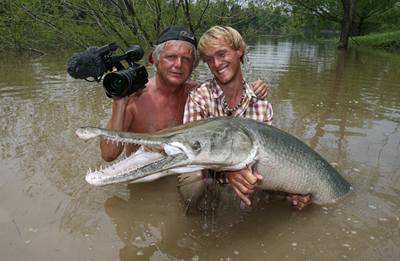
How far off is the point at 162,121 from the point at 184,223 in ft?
3.29

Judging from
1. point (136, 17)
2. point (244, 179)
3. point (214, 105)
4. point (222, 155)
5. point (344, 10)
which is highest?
point (344, 10)

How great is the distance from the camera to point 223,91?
10.6 feet

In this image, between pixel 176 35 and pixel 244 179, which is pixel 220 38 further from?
pixel 244 179

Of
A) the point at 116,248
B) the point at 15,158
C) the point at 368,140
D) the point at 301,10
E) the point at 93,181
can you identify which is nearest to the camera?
the point at 93,181

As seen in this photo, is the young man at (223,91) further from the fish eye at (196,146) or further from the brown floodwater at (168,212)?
the fish eye at (196,146)

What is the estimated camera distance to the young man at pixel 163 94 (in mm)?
3266

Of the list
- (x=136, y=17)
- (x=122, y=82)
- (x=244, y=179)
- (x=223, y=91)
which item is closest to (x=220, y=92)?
(x=223, y=91)

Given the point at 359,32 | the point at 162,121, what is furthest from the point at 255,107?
A: the point at 359,32

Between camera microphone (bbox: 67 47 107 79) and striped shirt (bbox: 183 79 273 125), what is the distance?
77 cm

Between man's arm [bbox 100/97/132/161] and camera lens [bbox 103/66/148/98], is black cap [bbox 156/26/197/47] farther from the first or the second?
man's arm [bbox 100/97/132/161]

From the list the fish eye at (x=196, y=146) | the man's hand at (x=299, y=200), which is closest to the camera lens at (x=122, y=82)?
the fish eye at (x=196, y=146)

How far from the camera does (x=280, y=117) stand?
6.24m

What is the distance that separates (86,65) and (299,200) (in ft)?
6.32

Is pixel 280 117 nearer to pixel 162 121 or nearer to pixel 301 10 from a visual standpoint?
pixel 162 121
